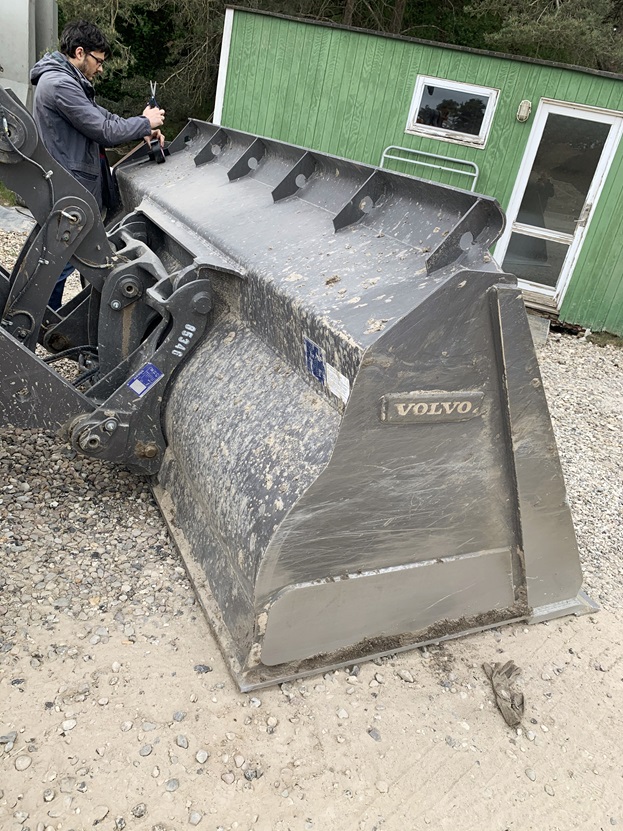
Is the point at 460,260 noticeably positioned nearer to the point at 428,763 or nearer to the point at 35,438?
the point at 428,763

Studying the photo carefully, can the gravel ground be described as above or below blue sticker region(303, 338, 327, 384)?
below

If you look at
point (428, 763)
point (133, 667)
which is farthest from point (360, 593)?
point (133, 667)

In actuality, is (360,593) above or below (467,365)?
below

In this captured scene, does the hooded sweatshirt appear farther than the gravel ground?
Yes

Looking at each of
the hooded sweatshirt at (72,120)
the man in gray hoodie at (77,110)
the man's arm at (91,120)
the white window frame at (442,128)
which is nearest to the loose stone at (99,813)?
the man in gray hoodie at (77,110)

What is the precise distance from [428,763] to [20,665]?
1.38 metres

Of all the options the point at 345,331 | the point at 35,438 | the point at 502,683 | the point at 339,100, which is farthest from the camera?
→ the point at 339,100

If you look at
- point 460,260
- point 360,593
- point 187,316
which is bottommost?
point 360,593

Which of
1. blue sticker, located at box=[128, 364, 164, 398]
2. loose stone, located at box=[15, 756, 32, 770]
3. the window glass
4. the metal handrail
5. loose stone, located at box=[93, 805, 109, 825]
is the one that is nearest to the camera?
loose stone, located at box=[93, 805, 109, 825]

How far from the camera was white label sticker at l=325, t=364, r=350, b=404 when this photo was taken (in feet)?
6.65

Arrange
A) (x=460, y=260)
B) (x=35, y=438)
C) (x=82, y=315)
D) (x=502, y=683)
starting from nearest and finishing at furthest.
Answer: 1. (x=460, y=260)
2. (x=502, y=683)
3. (x=35, y=438)
4. (x=82, y=315)

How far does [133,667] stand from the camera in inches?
90.0

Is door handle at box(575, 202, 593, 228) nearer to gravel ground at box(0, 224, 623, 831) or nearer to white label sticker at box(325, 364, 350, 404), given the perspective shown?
gravel ground at box(0, 224, 623, 831)

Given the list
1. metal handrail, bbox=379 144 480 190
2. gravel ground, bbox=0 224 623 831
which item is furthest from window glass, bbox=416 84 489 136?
gravel ground, bbox=0 224 623 831
